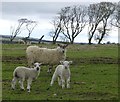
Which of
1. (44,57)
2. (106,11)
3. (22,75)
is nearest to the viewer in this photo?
(22,75)

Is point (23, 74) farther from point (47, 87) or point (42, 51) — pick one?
point (42, 51)

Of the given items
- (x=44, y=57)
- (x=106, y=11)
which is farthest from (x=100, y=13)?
(x=44, y=57)

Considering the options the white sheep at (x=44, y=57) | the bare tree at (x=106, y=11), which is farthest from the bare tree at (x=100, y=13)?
the white sheep at (x=44, y=57)

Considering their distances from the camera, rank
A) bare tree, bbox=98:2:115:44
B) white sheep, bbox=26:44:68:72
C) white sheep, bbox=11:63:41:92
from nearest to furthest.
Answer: white sheep, bbox=11:63:41:92 < white sheep, bbox=26:44:68:72 < bare tree, bbox=98:2:115:44

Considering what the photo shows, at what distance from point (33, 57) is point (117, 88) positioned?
9242 millimetres

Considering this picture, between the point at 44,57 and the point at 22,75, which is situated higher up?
the point at 44,57

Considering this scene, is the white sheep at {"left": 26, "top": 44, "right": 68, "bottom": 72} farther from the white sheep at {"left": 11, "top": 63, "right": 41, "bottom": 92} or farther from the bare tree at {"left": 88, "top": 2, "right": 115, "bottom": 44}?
the bare tree at {"left": 88, "top": 2, "right": 115, "bottom": 44}

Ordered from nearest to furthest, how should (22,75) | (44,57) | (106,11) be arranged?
(22,75) < (44,57) < (106,11)

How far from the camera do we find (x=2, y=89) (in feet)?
55.5

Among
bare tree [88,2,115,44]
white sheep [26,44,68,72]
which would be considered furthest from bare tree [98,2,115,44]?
white sheep [26,44,68,72]

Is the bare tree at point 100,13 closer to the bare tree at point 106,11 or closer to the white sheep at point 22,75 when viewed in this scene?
the bare tree at point 106,11

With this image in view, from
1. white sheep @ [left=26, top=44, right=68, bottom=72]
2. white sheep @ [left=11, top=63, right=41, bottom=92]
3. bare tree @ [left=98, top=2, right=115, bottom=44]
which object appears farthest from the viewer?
bare tree @ [left=98, top=2, right=115, bottom=44]

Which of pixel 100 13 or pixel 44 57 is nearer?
pixel 44 57

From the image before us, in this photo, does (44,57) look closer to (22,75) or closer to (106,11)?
(22,75)
